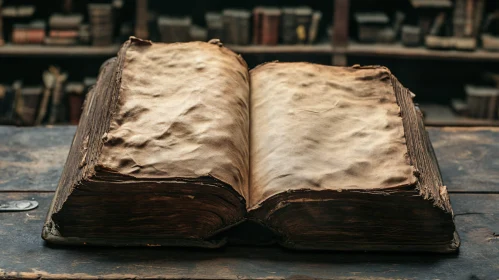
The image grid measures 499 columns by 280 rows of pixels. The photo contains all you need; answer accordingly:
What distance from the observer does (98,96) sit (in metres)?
1.91

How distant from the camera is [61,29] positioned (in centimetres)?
408

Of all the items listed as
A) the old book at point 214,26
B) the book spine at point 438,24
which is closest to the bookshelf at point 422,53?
the book spine at point 438,24

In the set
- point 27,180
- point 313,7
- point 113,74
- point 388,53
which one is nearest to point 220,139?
point 113,74

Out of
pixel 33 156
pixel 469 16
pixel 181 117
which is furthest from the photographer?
pixel 469 16

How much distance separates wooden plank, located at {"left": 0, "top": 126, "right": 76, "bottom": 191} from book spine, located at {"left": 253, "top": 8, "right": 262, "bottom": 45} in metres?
1.93

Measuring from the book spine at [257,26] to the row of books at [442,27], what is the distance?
0.54 m

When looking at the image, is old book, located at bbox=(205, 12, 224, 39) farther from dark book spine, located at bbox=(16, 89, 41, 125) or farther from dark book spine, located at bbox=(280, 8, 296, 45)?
dark book spine, located at bbox=(16, 89, 41, 125)

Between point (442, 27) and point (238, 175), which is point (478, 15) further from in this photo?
point (238, 175)

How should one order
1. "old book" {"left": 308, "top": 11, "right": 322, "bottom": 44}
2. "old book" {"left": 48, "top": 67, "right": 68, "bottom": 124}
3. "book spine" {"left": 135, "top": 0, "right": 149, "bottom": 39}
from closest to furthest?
1. "book spine" {"left": 135, "top": 0, "right": 149, "bottom": 39}
2. "old book" {"left": 308, "top": 11, "right": 322, "bottom": 44}
3. "old book" {"left": 48, "top": 67, "right": 68, "bottom": 124}

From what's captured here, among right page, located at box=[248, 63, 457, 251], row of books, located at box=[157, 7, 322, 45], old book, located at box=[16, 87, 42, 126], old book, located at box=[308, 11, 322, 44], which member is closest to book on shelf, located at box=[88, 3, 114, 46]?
row of books, located at box=[157, 7, 322, 45]

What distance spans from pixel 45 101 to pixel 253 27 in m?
1.23

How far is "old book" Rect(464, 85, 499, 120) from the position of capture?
13.3 feet

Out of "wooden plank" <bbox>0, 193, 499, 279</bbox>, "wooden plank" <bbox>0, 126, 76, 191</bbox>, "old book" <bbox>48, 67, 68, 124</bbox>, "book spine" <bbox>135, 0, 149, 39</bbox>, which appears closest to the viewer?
"wooden plank" <bbox>0, 193, 499, 279</bbox>

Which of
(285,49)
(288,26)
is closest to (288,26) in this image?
(288,26)
